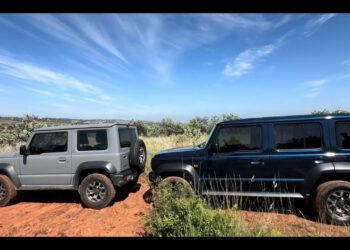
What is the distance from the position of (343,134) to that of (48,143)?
246 inches

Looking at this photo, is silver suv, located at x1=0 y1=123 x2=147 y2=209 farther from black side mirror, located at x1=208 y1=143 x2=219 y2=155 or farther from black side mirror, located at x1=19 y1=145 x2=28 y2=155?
black side mirror, located at x1=208 y1=143 x2=219 y2=155

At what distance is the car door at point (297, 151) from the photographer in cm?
523

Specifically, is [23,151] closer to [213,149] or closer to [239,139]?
[213,149]

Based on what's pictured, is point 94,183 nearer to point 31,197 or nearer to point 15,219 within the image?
point 15,219

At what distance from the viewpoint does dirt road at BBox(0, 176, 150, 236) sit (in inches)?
206

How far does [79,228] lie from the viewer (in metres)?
5.35

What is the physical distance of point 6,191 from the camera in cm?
699

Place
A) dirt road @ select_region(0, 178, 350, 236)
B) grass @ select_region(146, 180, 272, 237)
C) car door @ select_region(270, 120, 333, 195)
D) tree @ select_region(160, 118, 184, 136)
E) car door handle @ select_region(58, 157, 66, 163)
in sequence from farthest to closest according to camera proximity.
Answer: tree @ select_region(160, 118, 184, 136) < car door handle @ select_region(58, 157, 66, 163) < car door @ select_region(270, 120, 333, 195) < dirt road @ select_region(0, 178, 350, 236) < grass @ select_region(146, 180, 272, 237)

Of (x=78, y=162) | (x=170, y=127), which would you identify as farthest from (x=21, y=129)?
(x=78, y=162)

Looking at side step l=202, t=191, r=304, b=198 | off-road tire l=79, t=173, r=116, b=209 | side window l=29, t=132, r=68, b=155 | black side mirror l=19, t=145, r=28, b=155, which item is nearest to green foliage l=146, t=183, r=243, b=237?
side step l=202, t=191, r=304, b=198

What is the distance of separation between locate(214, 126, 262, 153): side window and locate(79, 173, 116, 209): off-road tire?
2536 mm

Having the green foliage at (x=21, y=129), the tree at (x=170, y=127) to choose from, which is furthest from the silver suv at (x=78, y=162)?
the tree at (x=170, y=127)

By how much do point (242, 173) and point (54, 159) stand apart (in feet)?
13.9
